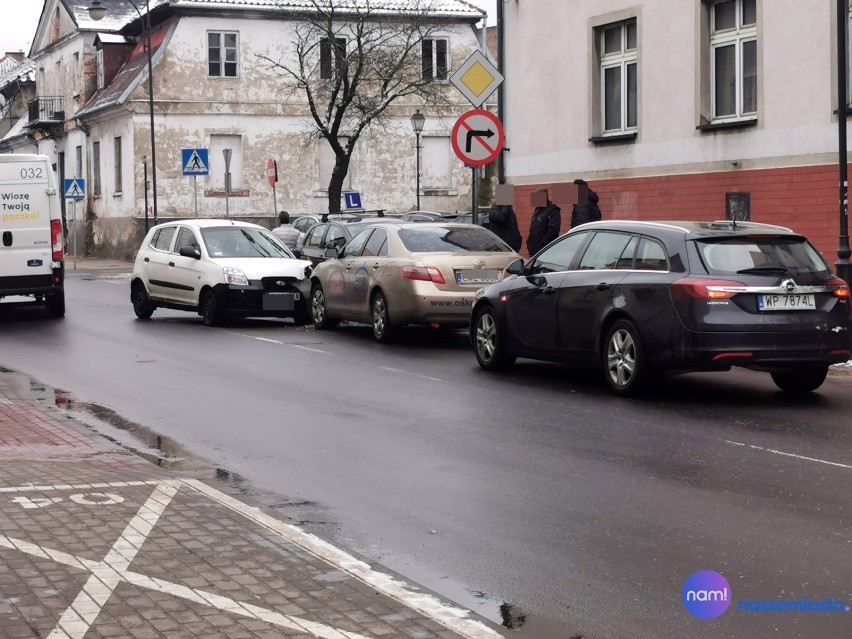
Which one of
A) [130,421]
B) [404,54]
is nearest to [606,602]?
[130,421]

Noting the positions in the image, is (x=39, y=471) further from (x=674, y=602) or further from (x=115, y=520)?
(x=674, y=602)

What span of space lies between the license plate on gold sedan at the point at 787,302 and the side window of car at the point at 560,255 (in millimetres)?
2285

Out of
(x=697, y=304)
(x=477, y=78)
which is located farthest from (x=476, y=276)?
(x=697, y=304)

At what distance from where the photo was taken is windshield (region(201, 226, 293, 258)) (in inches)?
875

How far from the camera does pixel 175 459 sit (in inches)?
384

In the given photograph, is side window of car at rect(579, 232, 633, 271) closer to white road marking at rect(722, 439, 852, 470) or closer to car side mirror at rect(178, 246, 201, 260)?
white road marking at rect(722, 439, 852, 470)

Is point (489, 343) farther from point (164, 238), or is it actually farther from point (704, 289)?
point (164, 238)

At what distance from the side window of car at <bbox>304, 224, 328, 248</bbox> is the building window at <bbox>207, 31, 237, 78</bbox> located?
2488 centimetres

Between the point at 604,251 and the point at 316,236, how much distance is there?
49.4ft

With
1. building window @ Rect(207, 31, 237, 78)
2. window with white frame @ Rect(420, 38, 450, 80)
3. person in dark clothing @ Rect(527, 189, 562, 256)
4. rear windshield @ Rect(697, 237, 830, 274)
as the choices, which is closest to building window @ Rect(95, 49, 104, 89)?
building window @ Rect(207, 31, 237, 78)

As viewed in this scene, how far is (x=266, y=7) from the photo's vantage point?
51.8m

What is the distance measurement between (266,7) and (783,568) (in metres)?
47.3

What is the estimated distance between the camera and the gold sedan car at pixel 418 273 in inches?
691
